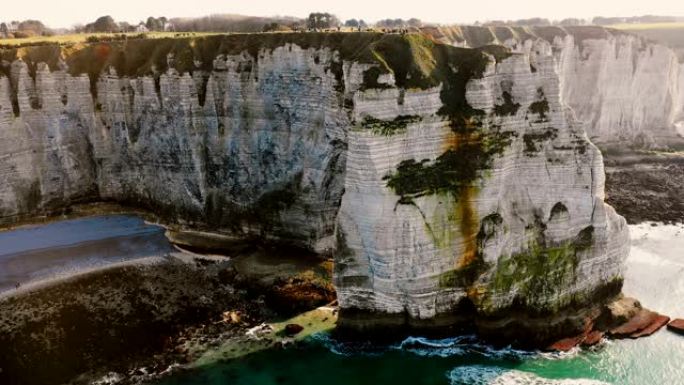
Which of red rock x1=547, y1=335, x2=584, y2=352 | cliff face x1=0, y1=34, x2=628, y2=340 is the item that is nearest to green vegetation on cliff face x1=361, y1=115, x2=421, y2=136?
cliff face x1=0, y1=34, x2=628, y2=340

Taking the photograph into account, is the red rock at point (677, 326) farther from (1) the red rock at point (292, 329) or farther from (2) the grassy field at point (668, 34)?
(2) the grassy field at point (668, 34)

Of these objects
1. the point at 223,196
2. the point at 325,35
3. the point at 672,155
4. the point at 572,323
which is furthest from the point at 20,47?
the point at 672,155

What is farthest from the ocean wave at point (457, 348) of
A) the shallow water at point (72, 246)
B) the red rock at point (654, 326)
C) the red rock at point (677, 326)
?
the shallow water at point (72, 246)

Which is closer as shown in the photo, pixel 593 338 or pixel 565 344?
pixel 565 344

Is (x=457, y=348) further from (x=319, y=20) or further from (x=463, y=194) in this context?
(x=319, y=20)

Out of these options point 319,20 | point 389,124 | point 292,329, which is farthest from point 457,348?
point 319,20

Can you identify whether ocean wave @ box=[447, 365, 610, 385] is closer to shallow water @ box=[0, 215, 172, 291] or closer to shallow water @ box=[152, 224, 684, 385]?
shallow water @ box=[152, 224, 684, 385]
